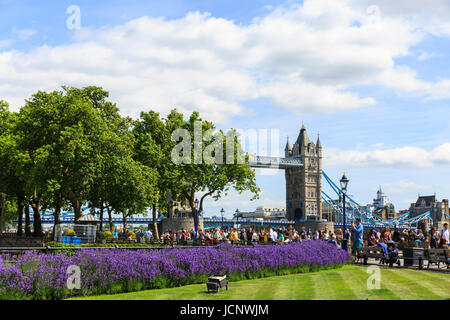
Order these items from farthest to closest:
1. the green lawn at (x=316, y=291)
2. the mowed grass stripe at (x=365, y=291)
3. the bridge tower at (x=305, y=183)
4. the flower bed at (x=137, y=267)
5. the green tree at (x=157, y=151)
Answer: the bridge tower at (x=305, y=183) < the green tree at (x=157, y=151) < the flower bed at (x=137, y=267) < the green lawn at (x=316, y=291) < the mowed grass stripe at (x=365, y=291)

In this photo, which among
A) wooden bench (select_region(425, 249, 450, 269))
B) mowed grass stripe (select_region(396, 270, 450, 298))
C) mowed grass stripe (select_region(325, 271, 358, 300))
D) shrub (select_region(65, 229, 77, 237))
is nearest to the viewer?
mowed grass stripe (select_region(325, 271, 358, 300))

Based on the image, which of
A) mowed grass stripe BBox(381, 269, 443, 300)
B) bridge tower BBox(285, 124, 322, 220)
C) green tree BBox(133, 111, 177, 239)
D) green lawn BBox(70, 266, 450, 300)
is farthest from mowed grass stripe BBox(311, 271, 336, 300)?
bridge tower BBox(285, 124, 322, 220)

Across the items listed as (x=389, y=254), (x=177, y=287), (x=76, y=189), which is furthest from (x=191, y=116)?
(x=177, y=287)

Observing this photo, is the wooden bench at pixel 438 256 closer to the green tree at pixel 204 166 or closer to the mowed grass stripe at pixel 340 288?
the mowed grass stripe at pixel 340 288

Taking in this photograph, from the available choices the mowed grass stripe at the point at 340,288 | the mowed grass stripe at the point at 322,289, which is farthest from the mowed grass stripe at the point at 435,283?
the mowed grass stripe at the point at 322,289

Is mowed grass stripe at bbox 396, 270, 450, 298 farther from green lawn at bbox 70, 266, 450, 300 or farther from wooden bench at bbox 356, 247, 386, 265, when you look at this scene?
wooden bench at bbox 356, 247, 386, 265

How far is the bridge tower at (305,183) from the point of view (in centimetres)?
16912

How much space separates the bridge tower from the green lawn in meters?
152

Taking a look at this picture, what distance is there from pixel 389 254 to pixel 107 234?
24.0 m

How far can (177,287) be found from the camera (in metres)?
15.0

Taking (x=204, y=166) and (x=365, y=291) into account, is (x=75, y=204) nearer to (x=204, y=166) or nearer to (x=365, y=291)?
(x=204, y=166)

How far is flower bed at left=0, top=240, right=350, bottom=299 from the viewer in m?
12.6

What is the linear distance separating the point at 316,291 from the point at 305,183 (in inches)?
6246

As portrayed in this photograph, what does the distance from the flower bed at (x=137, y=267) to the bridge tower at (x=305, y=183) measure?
490ft
